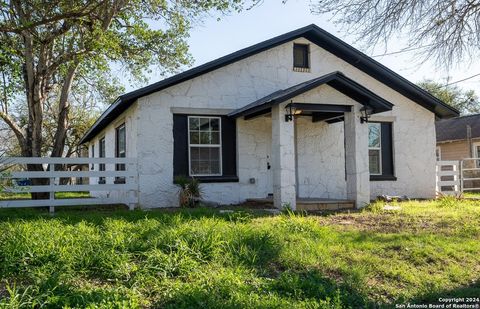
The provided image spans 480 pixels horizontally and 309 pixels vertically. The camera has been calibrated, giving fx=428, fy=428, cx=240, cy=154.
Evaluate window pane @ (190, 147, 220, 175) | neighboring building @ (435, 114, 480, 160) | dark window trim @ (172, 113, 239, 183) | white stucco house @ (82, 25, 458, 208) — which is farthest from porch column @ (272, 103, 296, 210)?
neighboring building @ (435, 114, 480, 160)

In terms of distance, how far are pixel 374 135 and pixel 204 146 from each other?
18.9 ft

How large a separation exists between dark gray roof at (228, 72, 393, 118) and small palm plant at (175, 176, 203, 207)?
226cm

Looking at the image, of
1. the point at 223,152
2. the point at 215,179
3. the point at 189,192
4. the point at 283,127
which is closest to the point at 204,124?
the point at 223,152

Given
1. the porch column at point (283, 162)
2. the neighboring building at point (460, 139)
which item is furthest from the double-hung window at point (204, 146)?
the neighboring building at point (460, 139)

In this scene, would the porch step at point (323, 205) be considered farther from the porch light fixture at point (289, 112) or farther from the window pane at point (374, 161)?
the window pane at point (374, 161)

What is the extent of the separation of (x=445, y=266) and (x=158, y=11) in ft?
39.3

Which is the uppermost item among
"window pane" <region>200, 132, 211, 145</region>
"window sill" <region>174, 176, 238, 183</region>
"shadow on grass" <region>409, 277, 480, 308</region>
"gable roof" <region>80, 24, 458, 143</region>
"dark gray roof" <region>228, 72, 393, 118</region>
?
"gable roof" <region>80, 24, 458, 143</region>

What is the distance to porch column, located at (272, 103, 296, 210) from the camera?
10.2 m

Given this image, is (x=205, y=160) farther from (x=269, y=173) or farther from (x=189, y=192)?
(x=269, y=173)

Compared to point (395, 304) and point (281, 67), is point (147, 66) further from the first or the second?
point (395, 304)

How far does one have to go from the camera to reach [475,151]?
2377 centimetres

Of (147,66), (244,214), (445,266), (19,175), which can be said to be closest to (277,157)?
(244,214)

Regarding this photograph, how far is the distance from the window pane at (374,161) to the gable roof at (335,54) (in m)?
2.27

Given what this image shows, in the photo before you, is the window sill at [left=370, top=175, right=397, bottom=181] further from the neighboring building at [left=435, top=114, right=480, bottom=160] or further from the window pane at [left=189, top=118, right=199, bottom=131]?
the neighboring building at [left=435, top=114, right=480, bottom=160]
